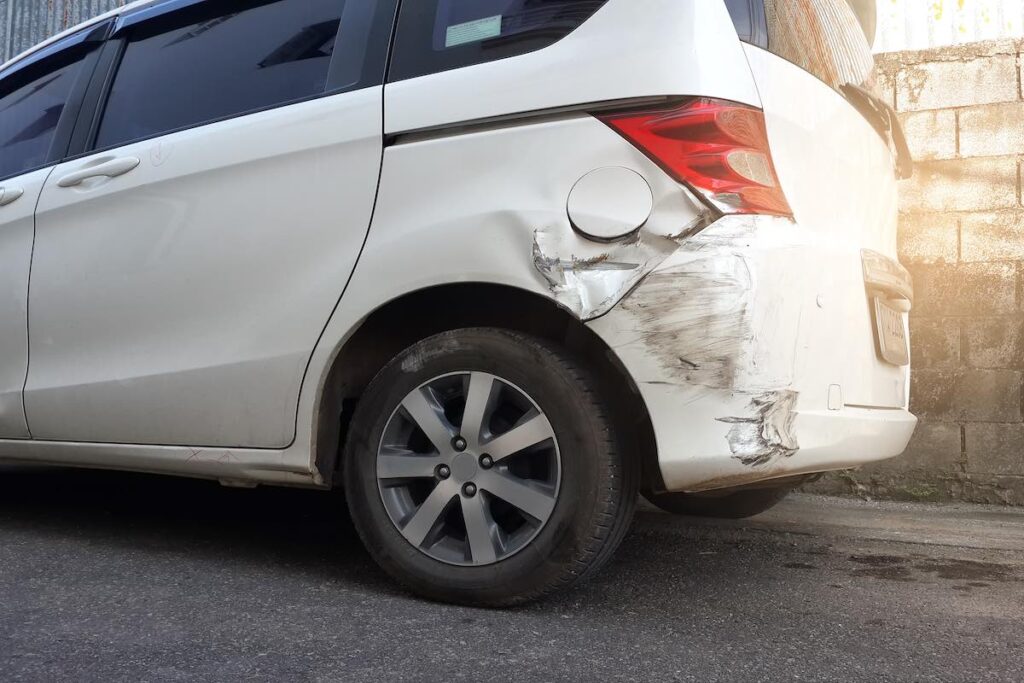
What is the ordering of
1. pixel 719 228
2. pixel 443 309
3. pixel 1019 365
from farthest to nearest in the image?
pixel 1019 365 < pixel 443 309 < pixel 719 228

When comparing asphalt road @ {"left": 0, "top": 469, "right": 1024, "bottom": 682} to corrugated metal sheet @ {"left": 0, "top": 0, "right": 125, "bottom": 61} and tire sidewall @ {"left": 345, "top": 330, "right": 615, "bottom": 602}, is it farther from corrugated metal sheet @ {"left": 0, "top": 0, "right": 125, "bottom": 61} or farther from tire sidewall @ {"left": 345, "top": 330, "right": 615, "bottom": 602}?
corrugated metal sheet @ {"left": 0, "top": 0, "right": 125, "bottom": 61}

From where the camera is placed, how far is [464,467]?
7.29 feet

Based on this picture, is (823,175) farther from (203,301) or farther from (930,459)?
(930,459)

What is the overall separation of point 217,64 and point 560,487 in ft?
5.46

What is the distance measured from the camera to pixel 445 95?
2.29 metres

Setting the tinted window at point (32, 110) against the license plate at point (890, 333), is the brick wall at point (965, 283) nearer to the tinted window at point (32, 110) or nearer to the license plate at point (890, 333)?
the license plate at point (890, 333)

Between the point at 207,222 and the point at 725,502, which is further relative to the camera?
the point at 725,502

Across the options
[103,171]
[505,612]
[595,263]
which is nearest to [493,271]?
[595,263]

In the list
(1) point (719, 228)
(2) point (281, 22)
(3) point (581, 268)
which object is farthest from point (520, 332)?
(2) point (281, 22)

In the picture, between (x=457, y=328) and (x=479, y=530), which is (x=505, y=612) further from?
(x=457, y=328)

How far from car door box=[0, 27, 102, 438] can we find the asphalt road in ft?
1.84

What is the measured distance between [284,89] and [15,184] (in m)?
Answer: 1.13

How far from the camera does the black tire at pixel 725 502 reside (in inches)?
125

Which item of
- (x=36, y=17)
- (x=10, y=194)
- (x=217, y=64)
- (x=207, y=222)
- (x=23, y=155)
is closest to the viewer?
(x=207, y=222)
